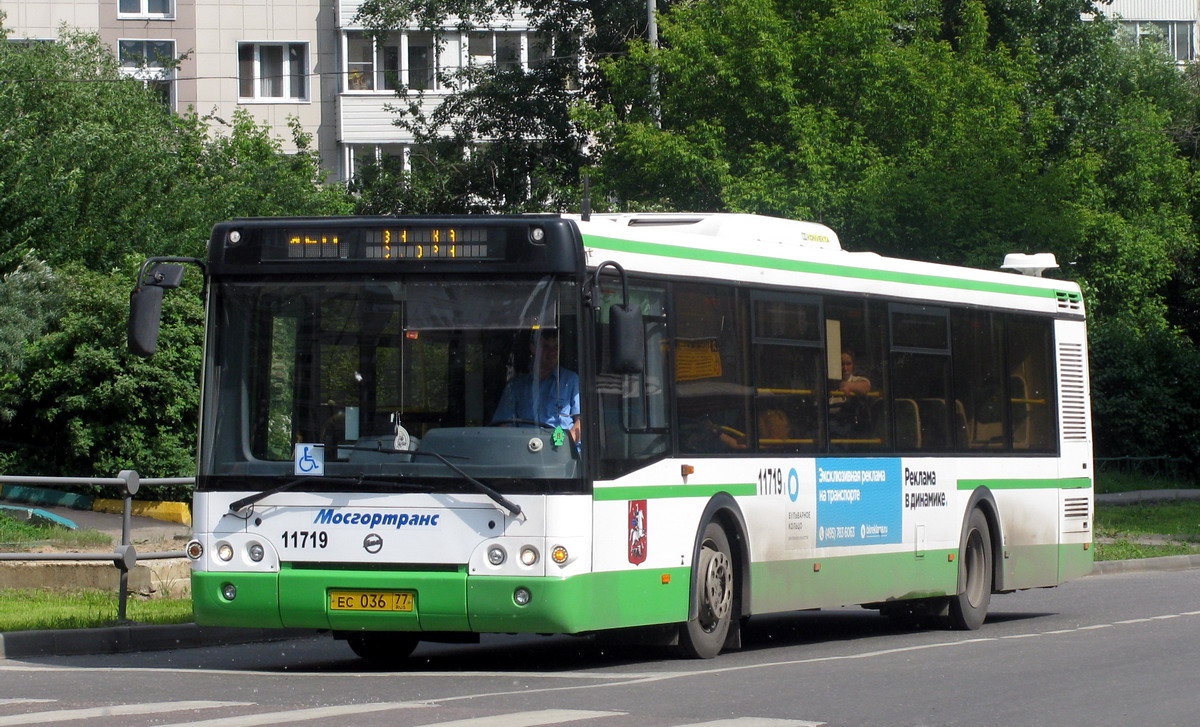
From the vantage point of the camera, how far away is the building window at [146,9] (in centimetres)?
5591

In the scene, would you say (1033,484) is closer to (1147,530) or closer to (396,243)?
(396,243)

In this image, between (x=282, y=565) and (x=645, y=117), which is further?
(x=645, y=117)

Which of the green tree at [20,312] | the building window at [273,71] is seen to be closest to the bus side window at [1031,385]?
the green tree at [20,312]

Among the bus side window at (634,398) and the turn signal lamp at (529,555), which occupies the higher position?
the bus side window at (634,398)

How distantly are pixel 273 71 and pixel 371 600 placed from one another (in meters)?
47.4

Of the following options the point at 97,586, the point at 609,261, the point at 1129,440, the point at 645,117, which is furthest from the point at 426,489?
the point at 1129,440

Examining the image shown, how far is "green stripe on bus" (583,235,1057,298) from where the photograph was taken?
1170 cm

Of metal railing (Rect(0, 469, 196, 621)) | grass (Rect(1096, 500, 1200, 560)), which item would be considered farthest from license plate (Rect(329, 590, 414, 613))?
grass (Rect(1096, 500, 1200, 560))

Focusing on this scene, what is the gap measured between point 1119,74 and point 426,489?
134 feet

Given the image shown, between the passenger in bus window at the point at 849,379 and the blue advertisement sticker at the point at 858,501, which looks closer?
the blue advertisement sticker at the point at 858,501

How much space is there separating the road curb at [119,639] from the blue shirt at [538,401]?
391 centimetres

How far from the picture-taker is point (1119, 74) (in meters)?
48.4

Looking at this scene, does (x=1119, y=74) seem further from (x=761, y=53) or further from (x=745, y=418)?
(x=745, y=418)

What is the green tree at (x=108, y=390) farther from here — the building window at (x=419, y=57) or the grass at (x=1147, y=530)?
the building window at (x=419, y=57)
